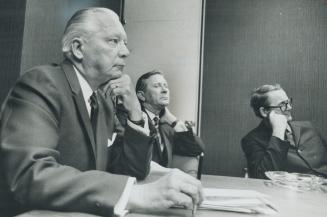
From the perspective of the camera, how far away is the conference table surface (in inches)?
27.6

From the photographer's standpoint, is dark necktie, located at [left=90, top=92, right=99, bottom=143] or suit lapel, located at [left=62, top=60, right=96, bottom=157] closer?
suit lapel, located at [left=62, top=60, right=96, bottom=157]

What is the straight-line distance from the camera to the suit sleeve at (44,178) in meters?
0.64

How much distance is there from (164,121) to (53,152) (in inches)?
67.7

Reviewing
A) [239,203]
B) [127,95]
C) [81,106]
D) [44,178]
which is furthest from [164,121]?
[44,178]

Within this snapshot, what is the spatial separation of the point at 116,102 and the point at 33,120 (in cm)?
63

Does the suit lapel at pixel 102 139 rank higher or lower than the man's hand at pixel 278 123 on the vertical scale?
higher

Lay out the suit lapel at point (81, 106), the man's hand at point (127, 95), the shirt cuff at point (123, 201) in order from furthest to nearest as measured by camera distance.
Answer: the man's hand at point (127, 95) < the suit lapel at point (81, 106) < the shirt cuff at point (123, 201)

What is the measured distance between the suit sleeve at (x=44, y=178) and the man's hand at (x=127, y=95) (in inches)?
21.3

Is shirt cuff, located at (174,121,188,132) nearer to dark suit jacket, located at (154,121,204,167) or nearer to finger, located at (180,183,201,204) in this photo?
dark suit jacket, located at (154,121,204,167)

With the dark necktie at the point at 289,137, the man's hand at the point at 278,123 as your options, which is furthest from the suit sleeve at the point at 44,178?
the dark necktie at the point at 289,137

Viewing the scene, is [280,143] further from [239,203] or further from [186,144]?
[239,203]

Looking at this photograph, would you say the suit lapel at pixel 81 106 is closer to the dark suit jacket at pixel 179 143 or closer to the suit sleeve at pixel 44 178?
the suit sleeve at pixel 44 178

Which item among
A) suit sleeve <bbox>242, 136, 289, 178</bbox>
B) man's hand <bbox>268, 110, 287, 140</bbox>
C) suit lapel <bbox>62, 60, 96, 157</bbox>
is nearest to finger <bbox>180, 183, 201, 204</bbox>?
suit lapel <bbox>62, 60, 96, 157</bbox>

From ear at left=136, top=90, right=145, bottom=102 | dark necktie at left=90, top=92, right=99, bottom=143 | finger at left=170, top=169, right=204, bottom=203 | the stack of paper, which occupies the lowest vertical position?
the stack of paper
